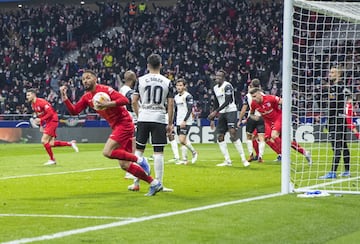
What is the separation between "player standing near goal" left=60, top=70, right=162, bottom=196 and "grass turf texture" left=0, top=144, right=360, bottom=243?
384 millimetres

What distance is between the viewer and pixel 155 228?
8453 millimetres

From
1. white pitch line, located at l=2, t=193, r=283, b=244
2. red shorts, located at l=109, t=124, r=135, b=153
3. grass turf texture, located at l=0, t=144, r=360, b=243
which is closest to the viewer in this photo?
white pitch line, located at l=2, t=193, r=283, b=244

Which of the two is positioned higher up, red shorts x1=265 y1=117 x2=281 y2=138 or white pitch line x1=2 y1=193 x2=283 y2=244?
red shorts x1=265 y1=117 x2=281 y2=138

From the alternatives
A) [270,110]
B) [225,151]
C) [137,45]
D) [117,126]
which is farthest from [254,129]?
[137,45]

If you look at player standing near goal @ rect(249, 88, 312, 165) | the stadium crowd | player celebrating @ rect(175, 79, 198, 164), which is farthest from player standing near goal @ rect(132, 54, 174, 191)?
the stadium crowd

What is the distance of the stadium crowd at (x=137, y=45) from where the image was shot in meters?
42.3

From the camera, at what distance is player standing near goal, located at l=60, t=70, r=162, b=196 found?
11961mm

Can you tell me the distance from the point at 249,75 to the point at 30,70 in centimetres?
1398

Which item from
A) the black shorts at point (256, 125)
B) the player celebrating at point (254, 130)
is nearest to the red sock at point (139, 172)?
the player celebrating at point (254, 130)

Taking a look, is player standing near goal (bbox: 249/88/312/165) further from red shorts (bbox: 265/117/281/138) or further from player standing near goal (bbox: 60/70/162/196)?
player standing near goal (bbox: 60/70/162/196)

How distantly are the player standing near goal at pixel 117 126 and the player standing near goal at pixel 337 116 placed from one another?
13.9 feet

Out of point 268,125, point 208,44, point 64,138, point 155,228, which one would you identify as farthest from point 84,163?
point 208,44

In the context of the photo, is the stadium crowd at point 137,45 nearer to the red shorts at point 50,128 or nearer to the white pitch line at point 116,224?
the red shorts at point 50,128

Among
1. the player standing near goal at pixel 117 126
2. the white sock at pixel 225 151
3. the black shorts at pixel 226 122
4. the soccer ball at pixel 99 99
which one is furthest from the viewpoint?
the black shorts at pixel 226 122
